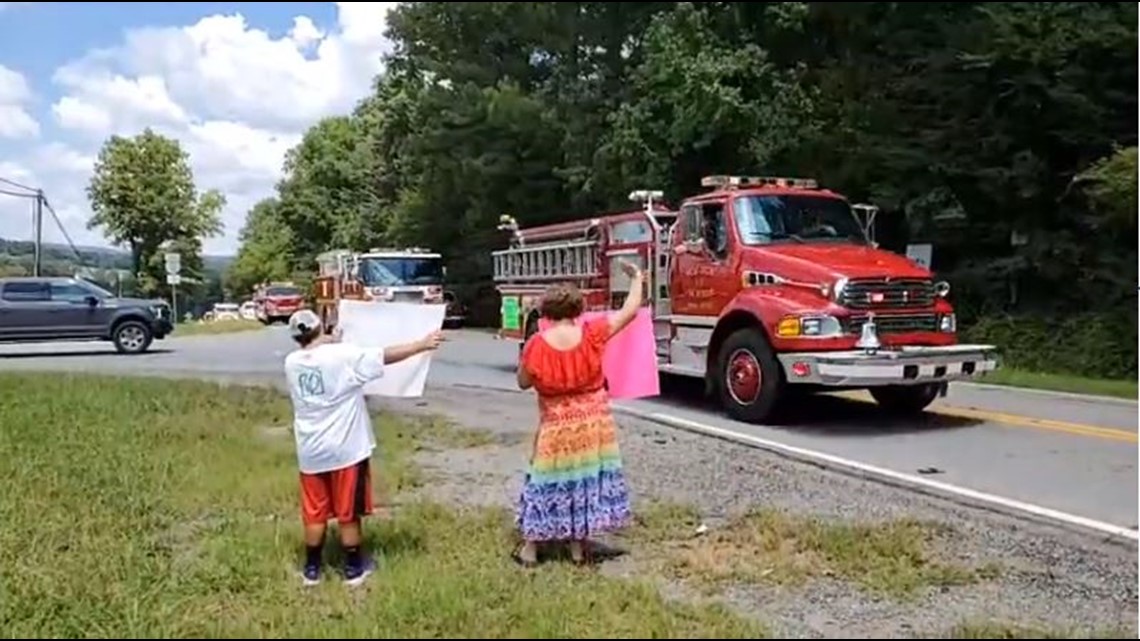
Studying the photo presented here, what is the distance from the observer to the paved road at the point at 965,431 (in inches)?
268

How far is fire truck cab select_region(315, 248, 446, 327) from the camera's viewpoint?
5.04 meters

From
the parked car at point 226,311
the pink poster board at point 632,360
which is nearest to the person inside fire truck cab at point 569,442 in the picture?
the pink poster board at point 632,360

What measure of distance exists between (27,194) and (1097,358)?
7443 mm

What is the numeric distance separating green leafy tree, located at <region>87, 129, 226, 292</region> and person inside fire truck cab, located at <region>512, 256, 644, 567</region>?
153cm

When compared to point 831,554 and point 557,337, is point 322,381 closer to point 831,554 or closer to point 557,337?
point 557,337

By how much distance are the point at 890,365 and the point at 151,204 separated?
594 cm

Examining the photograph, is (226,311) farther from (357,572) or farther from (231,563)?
(357,572)

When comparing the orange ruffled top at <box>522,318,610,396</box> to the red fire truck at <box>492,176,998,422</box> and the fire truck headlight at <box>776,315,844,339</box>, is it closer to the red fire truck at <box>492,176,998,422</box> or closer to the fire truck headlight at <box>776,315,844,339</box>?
the red fire truck at <box>492,176,998,422</box>

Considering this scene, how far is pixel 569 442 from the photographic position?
509 cm

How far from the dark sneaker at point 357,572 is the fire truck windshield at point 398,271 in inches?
51.8

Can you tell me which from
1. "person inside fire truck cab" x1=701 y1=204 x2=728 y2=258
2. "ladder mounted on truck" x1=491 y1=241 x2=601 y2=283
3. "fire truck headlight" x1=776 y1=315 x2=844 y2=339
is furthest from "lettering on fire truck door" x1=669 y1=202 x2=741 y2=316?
"ladder mounted on truck" x1=491 y1=241 x2=601 y2=283

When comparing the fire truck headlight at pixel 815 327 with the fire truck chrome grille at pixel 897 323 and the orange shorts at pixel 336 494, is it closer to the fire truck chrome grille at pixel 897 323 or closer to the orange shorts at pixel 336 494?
the fire truck chrome grille at pixel 897 323

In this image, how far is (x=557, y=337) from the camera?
514 centimetres

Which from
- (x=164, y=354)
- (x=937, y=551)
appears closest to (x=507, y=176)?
(x=937, y=551)
